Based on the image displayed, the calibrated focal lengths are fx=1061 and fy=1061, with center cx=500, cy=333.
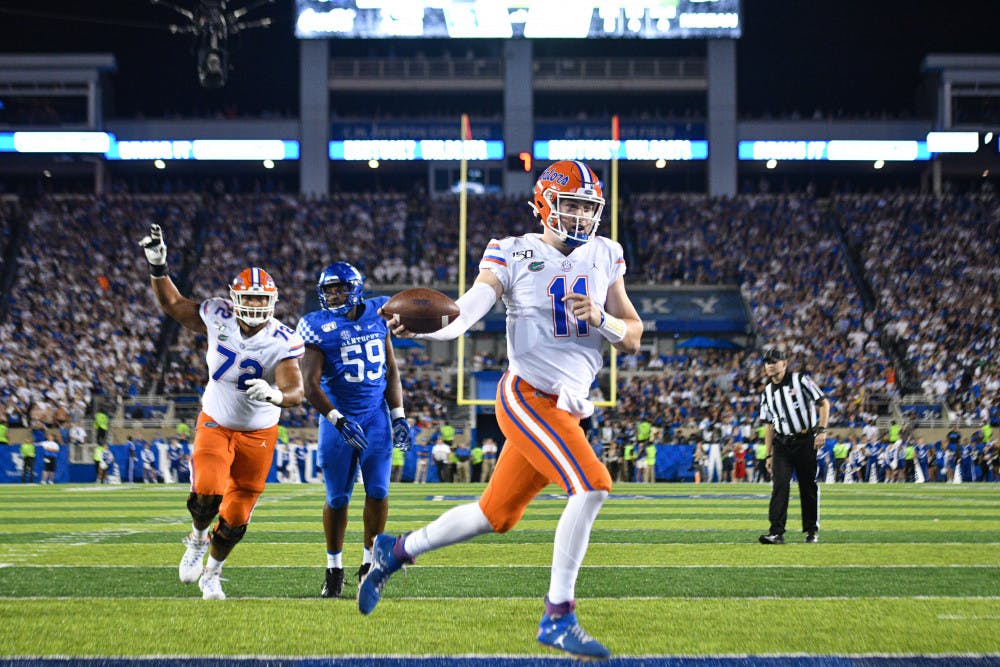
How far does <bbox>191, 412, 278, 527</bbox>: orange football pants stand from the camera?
18.7 feet

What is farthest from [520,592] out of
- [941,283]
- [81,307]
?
[941,283]

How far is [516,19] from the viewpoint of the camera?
33.7 metres

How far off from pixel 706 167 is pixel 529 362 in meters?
32.2

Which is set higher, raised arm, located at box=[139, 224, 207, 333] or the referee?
raised arm, located at box=[139, 224, 207, 333]

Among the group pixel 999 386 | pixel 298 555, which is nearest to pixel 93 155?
pixel 999 386

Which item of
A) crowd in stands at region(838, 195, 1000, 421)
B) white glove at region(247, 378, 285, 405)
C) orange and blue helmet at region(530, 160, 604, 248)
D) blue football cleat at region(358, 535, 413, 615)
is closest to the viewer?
orange and blue helmet at region(530, 160, 604, 248)

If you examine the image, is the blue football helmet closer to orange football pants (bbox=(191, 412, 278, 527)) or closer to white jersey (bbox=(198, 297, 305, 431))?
white jersey (bbox=(198, 297, 305, 431))

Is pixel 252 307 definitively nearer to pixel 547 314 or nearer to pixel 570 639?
pixel 547 314

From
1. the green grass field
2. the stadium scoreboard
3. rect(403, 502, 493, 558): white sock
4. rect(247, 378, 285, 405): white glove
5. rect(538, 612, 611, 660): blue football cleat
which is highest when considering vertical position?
the stadium scoreboard

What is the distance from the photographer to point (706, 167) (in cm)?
3547

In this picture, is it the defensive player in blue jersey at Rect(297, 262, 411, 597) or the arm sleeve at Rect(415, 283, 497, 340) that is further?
the defensive player in blue jersey at Rect(297, 262, 411, 597)

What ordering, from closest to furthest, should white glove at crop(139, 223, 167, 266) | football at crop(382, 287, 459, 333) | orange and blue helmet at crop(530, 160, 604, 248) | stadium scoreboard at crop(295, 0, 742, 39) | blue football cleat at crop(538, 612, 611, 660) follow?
blue football cleat at crop(538, 612, 611, 660) → football at crop(382, 287, 459, 333) → orange and blue helmet at crop(530, 160, 604, 248) → white glove at crop(139, 223, 167, 266) → stadium scoreboard at crop(295, 0, 742, 39)

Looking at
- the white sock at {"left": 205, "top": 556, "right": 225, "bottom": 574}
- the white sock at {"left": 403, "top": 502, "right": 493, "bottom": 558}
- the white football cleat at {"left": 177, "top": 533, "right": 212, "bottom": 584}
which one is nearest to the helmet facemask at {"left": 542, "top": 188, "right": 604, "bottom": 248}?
the white sock at {"left": 403, "top": 502, "right": 493, "bottom": 558}

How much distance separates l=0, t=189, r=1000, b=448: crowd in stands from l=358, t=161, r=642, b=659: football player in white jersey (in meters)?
19.8
